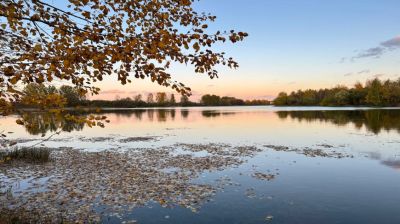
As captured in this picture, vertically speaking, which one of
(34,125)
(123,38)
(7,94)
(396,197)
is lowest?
(396,197)

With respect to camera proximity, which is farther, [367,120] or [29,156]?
[367,120]

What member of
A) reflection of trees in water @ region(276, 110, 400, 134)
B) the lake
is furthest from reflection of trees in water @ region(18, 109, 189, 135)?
reflection of trees in water @ region(276, 110, 400, 134)

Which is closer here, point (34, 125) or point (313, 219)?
point (34, 125)

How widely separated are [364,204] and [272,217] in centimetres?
476

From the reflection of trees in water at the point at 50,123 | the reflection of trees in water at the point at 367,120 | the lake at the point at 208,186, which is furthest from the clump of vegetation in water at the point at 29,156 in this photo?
the reflection of trees in water at the point at 367,120

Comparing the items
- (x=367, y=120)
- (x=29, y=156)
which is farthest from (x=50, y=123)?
(x=367, y=120)

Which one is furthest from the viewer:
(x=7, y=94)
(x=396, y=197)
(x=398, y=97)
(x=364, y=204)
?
(x=398, y=97)

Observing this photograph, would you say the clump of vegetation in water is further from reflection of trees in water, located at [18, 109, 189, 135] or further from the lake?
reflection of trees in water, located at [18, 109, 189, 135]

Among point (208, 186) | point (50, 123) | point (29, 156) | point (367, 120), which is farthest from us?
point (367, 120)

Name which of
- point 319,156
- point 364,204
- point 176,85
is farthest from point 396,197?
point 176,85

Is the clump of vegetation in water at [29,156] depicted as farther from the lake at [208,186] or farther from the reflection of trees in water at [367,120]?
the reflection of trees in water at [367,120]

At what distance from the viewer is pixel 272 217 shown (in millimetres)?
12773

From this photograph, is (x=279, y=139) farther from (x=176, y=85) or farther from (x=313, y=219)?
(x=176, y=85)

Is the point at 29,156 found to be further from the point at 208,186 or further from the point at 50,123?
the point at 208,186
